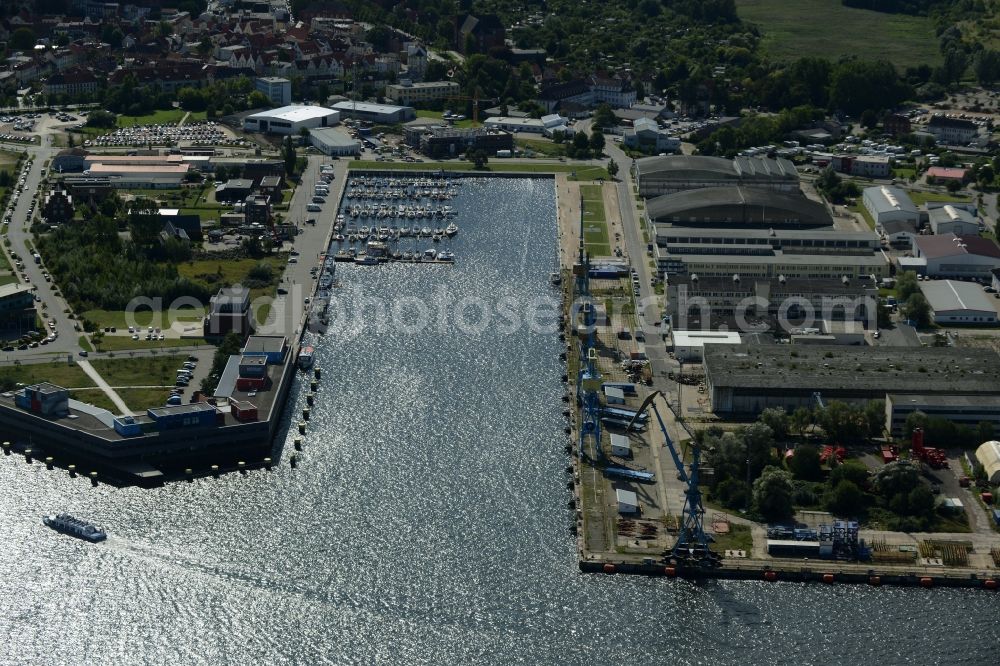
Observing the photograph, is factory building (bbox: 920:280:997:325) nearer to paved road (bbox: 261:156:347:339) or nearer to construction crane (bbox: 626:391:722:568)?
construction crane (bbox: 626:391:722:568)

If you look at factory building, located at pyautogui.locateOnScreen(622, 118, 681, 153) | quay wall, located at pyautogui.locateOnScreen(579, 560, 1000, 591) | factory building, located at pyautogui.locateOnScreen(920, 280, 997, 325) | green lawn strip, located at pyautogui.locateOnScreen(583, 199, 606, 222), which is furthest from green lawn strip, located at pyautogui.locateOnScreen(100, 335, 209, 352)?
factory building, located at pyautogui.locateOnScreen(622, 118, 681, 153)

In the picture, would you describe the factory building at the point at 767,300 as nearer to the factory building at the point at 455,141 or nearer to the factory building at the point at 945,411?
the factory building at the point at 945,411

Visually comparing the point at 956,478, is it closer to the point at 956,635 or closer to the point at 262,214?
the point at 956,635

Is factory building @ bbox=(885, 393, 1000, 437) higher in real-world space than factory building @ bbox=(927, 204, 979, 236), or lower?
higher

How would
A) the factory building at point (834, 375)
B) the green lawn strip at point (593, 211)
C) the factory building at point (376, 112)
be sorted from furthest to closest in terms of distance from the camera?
the factory building at point (376, 112)
the green lawn strip at point (593, 211)
the factory building at point (834, 375)

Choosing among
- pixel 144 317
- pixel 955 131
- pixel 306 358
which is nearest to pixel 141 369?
pixel 306 358

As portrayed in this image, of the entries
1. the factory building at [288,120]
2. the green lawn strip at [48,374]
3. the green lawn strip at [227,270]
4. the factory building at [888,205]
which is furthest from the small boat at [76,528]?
the factory building at [288,120]
